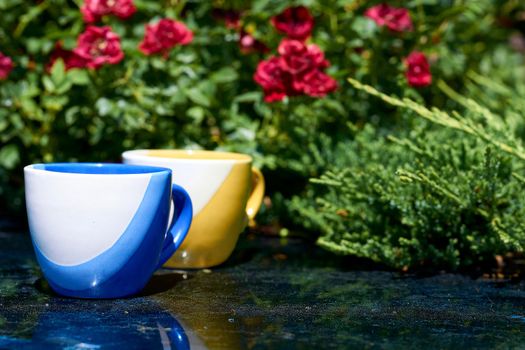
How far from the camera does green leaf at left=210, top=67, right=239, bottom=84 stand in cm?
281

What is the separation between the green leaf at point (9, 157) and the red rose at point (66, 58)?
30 cm

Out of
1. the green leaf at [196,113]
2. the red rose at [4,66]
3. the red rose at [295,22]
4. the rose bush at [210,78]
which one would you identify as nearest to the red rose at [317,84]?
the rose bush at [210,78]

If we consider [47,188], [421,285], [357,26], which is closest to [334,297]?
[421,285]

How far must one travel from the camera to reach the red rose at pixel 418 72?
8.93ft

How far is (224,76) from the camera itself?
9.23ft

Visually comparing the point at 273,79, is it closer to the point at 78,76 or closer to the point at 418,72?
the point at 418,72

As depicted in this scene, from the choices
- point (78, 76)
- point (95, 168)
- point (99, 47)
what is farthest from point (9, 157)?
point (95, 168)

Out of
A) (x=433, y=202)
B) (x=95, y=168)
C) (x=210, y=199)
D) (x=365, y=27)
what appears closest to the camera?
(x=95, y=168)

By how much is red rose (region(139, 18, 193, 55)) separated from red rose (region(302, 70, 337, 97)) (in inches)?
15.3

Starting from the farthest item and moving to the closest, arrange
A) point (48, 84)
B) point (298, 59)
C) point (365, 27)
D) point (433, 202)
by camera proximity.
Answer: point (365, 27), point (48, 84), point (298, 59), point (433, 202)

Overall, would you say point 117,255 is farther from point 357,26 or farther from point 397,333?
point 357,26

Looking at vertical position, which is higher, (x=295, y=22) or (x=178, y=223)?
(x=295, y=22)

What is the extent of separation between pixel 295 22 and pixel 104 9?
1.95 feet

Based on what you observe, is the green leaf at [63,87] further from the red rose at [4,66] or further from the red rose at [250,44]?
the red rose at [250,44]
